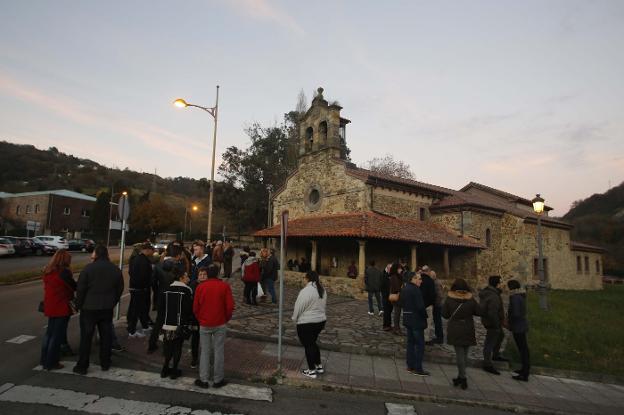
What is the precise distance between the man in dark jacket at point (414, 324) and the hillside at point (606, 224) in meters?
58.5

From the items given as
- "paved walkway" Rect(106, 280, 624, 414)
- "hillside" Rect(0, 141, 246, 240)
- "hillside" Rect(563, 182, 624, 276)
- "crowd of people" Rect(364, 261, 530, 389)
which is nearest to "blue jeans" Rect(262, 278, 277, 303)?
"paved walkway" Rect(106, 280, 624, 414)

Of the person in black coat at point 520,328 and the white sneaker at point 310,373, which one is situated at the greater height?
the person in black coat at point 520,328

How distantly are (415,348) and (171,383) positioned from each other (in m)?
4.27

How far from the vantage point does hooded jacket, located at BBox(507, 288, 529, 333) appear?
6621mm

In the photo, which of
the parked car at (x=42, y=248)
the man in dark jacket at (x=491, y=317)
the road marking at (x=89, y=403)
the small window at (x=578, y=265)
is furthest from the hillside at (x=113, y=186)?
the small window at (x=578, y=265)

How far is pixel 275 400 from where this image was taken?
497 cm

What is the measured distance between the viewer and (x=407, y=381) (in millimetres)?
5941

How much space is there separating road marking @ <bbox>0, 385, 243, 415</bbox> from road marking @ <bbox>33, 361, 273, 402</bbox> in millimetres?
571

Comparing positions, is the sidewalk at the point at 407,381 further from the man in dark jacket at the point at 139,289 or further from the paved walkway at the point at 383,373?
the man in dark jacket at the point at 139,289

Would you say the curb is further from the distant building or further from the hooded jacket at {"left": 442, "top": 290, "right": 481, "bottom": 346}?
the distant building

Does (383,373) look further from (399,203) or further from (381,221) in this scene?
(399,203)

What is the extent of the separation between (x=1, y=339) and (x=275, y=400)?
5.90 meters

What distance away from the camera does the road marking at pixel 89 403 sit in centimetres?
433

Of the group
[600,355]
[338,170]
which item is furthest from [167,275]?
[338,170]
